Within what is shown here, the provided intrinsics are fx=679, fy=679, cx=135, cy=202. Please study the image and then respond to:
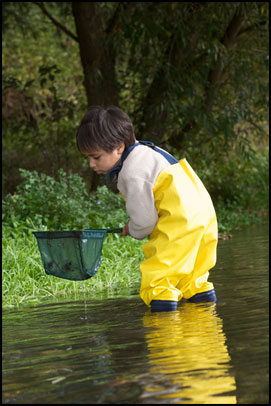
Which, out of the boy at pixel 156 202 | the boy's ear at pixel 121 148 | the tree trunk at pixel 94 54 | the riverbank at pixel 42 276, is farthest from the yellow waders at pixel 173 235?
the tree trunk at pixel 94 54

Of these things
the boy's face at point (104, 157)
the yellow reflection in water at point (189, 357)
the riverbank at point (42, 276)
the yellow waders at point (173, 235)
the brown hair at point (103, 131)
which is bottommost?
the riverbank at point (42, 276)

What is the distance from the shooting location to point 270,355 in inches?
112

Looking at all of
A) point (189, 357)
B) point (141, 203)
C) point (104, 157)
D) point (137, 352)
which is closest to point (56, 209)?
point (104, 157)

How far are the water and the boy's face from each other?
950mm

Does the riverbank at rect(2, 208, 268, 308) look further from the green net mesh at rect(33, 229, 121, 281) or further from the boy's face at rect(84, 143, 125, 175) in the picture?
the boy's face at rect(84, 143, 125, 175)

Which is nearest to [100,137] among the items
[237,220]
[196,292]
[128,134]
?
[128,134]

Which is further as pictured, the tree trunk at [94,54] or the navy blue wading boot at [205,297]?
the tree trunk at [94,54]

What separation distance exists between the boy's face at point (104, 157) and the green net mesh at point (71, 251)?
1.39ft

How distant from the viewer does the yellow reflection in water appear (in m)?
2.38

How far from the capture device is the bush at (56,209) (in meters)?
8.16

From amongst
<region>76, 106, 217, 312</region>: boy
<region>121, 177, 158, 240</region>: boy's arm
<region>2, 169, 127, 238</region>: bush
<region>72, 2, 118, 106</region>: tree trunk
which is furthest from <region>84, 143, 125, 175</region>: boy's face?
<region>72, 2, 118, 106</region>: tree trunk

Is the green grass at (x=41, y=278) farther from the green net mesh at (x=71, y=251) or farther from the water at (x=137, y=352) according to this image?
the green net mesh at (x=71, y=251)

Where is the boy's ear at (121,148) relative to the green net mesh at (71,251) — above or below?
above

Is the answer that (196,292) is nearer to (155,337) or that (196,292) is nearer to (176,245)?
(176,245)
